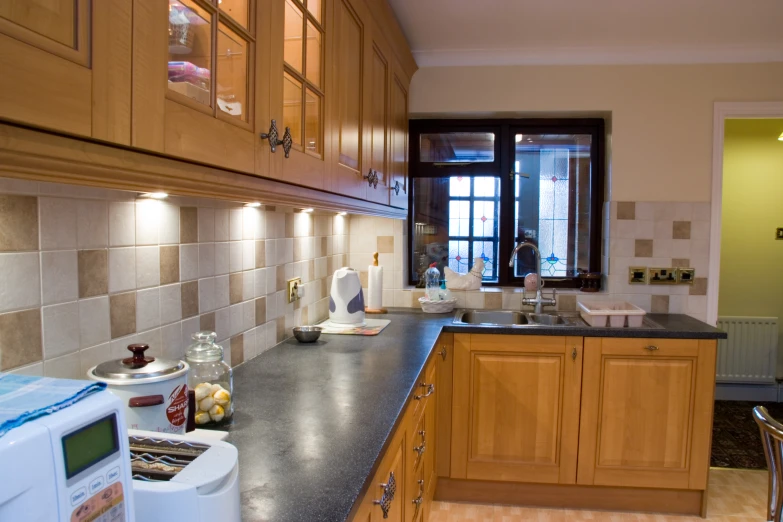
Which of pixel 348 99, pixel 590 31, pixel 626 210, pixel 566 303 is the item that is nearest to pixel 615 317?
pixel 566 303

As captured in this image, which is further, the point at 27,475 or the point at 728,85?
the point at 728,85

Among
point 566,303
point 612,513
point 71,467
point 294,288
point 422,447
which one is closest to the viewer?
point 71,467

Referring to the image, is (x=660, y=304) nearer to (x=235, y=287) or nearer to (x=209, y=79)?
(x=235, y=287)

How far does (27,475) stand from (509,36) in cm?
314

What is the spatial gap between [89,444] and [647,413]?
2.85 meters

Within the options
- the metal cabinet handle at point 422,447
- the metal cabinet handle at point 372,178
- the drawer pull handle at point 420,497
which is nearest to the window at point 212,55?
the metal cabinet handle at point 372,178

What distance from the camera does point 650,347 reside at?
2865 millimetres

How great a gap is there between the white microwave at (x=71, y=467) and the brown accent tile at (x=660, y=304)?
3.23m

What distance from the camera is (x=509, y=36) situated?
3.18 m

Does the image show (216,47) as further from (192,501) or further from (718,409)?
(718,409)

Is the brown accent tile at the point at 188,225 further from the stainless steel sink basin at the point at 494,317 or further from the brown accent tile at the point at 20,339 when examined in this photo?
the stainless steel sink basin at the point at 494,317

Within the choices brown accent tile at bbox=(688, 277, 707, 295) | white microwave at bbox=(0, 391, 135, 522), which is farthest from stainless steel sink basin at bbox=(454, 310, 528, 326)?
white microwave at bbox=(0, 391, 135, 522)

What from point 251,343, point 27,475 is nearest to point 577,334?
point 251,343

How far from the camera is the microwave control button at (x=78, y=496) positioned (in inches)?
21.5
